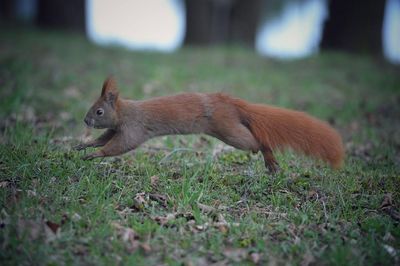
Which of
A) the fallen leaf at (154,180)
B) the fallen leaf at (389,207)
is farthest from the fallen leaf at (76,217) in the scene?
the fallen leaf at (389,207)

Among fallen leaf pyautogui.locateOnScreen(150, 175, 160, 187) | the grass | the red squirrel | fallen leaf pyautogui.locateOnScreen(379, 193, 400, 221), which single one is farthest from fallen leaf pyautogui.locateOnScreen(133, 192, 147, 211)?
fallen leaf pyautogui.locateOnScreen(379, 193, 400, 221)

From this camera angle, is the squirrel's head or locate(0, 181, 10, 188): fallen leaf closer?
locate(0, 181, 10, 188): fallen leaf

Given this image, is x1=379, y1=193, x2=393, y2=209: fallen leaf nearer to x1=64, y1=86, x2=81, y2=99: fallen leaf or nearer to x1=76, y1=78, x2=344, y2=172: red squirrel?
x1=76, y1=78, x2=344, y2=172: red squirrel

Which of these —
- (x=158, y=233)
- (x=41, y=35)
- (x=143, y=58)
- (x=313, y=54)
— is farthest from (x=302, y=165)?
(x=41, y=35)

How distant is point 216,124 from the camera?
5180mm

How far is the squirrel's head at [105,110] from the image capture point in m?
5.17

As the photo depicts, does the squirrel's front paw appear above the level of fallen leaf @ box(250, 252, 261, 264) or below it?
above

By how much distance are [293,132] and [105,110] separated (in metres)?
1.81

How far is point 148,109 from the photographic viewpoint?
532 centimetres

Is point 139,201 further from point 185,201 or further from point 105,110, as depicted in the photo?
point 105,110

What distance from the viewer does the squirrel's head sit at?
17.0ft

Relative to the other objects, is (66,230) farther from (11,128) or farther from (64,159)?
(11,128)

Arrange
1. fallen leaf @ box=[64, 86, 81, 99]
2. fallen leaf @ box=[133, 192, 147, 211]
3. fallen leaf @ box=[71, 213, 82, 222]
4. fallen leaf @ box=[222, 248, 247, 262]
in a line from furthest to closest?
fallen leaf @ box=[64, 86, 81, 99] < fallen leaf @ box=[133, 192, 147, 211] < fallen leaf @ box=[71, 213, 82, 222] < fallen leaf @ box=[222, 248, 247, 262]

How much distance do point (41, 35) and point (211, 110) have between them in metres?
9.61
